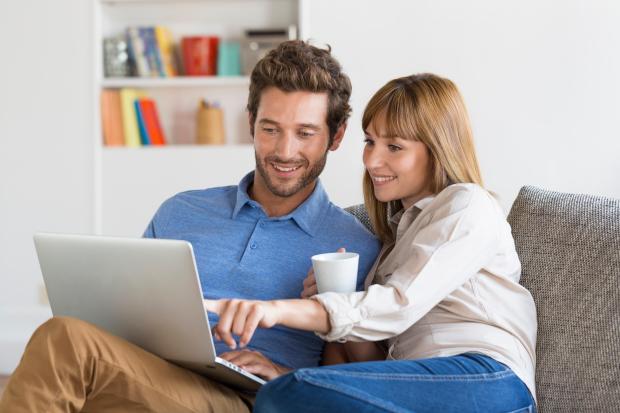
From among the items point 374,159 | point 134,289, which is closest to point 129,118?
point 374,159

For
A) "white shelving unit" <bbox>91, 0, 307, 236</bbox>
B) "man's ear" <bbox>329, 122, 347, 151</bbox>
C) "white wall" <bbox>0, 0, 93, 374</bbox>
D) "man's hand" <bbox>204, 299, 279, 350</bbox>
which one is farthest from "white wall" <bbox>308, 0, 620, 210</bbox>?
"man's hand" <bbox>204, 299, 279, 350</bbox>

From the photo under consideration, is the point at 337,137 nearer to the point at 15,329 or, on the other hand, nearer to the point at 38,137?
the point at 38,137

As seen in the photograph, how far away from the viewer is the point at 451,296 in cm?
182

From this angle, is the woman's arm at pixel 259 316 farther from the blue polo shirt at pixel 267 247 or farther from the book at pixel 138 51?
the book at pixel 138 51

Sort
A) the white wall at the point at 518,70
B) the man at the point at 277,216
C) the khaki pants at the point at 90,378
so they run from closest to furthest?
the khaki pants at the point at 90,378 < the man at the point at 277,216 < the white wall at the point at 518,70

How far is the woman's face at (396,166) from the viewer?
6.53ft

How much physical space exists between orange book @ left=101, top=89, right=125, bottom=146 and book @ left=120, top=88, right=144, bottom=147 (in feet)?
0.13

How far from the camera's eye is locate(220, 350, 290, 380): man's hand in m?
1.87

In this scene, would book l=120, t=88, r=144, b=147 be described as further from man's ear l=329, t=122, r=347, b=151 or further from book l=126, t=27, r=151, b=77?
man's ear l=329, t=122, r=347, b=151

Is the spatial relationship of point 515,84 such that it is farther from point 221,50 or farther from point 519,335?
point 519,335

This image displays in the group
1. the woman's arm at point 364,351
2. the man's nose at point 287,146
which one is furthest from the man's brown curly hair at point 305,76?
the woman's arm at point 364,351

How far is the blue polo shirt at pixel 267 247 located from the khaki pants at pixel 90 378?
400 millimetres

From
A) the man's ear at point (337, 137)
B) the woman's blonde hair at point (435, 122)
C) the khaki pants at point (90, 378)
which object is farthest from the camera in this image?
the man's ear at point (337, 137)

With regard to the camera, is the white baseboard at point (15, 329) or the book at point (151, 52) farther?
the book at point (151, 52)
